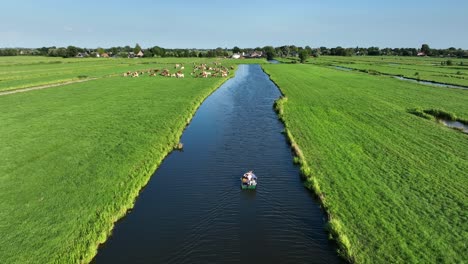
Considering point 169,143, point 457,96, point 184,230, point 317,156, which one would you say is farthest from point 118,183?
point 457,96

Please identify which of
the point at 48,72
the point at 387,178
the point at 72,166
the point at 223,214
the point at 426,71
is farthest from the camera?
the point at 426,71

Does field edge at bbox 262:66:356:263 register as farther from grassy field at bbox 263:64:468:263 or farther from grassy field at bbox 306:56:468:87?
grassy field at bbox 306:56:468:87

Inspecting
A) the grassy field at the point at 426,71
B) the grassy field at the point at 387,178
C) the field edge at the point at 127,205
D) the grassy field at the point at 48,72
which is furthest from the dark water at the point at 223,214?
the grassy field at the point at 426,71

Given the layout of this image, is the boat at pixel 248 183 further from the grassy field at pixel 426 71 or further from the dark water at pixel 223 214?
the grassy field at pixel 426 71

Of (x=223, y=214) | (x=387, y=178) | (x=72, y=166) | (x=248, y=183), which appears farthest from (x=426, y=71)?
(x=72, y=166)

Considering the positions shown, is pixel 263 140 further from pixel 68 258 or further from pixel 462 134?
pixel 68 258

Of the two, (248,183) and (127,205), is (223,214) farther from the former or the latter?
(127,205)
